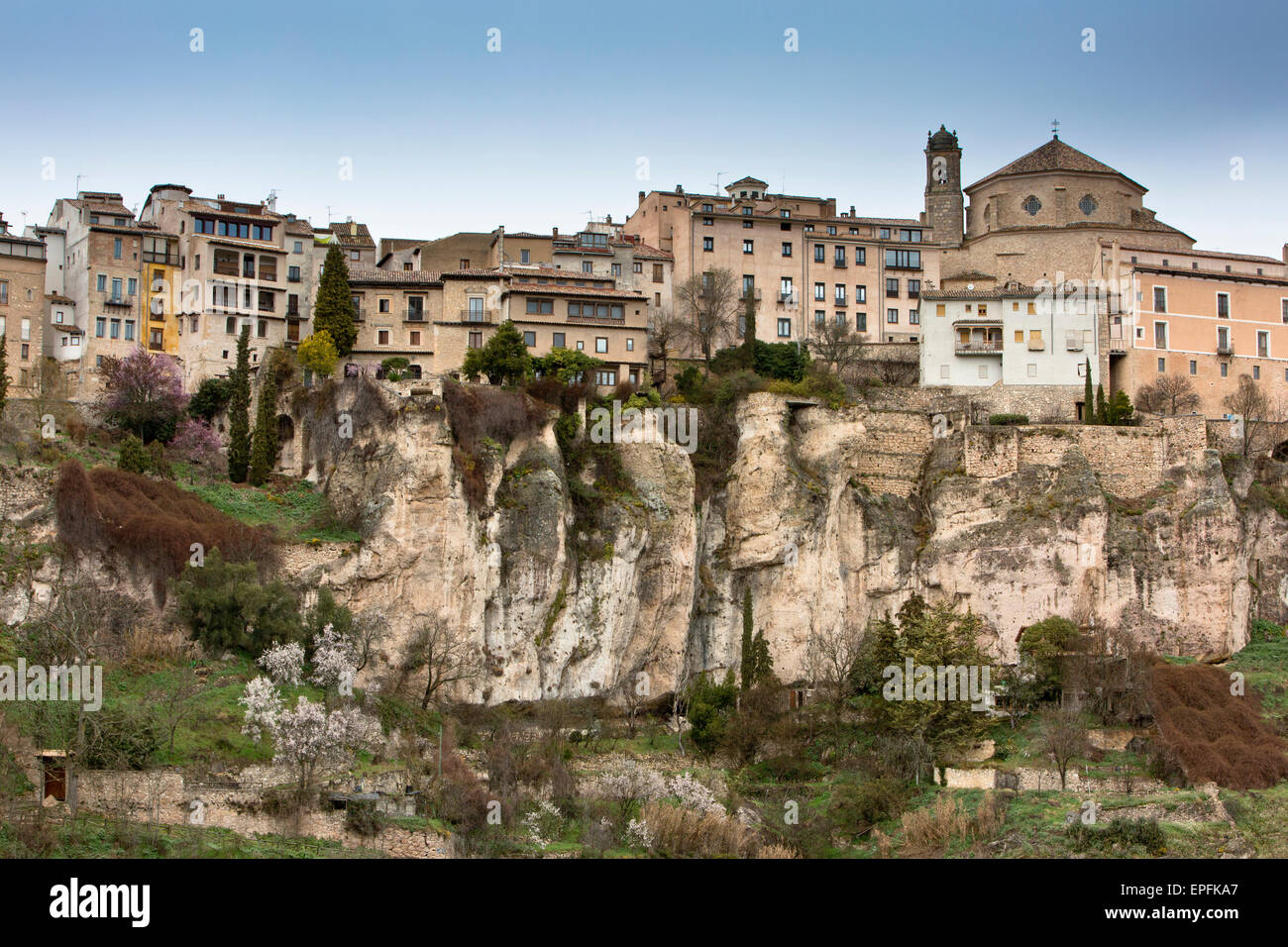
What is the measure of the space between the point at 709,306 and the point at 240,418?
2088cm

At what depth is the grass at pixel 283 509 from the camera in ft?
197

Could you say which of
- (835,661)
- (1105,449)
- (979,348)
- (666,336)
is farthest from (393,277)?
(1105,449)

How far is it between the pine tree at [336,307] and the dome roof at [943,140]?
113 ft

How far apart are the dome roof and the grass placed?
41.8 m

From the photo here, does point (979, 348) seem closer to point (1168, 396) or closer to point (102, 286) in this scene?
point (1168, 396)

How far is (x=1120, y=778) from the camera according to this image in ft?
188

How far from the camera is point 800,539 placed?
68.1m

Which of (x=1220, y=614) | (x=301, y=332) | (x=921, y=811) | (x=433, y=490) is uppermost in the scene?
(x=301, y=332)

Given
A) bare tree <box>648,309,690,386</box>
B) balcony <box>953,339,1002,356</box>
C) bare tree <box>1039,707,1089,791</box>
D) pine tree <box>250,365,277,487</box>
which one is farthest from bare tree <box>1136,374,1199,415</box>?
pine tree <box>250,365,277,487</box>

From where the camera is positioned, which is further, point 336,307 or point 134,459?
point 336,307
